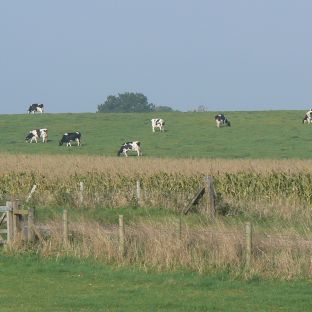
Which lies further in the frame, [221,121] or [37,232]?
[221,121]

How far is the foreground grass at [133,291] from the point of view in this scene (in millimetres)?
17172

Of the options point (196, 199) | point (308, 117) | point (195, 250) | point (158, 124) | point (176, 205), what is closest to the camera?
point (195, 250)

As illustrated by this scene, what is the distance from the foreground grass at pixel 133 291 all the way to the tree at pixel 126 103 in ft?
499

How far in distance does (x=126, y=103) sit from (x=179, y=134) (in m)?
101

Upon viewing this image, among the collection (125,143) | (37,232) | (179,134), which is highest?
(179,134)

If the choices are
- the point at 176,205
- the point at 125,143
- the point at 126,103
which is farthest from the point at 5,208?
the point at 126,103

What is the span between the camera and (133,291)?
18.8m

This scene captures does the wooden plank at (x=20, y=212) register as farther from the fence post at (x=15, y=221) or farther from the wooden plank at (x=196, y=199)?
the wooden plank at (x=196, y=199)

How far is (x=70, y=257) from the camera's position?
2336cm

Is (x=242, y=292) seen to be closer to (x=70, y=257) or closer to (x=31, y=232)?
(x=70, y=257)

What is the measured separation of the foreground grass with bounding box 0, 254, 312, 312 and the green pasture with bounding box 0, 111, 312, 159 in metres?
38.3

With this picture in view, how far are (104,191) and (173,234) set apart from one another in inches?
688

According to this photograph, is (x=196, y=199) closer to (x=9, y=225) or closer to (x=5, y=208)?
(x=5, y=208)

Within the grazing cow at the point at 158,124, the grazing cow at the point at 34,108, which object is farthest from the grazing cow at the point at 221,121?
the grazing cow at the point at 34,108
